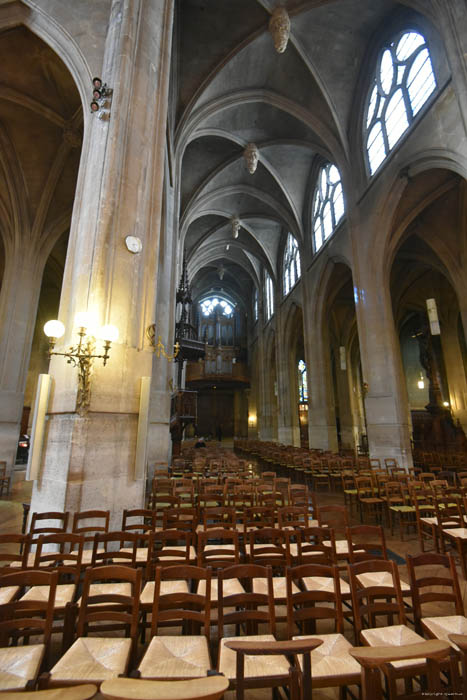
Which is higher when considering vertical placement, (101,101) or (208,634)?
(101,101)

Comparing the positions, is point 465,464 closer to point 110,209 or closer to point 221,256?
point 110,209

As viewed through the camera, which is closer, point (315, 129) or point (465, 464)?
point (465, 464)

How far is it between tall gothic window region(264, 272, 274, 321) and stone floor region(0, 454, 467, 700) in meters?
19.5

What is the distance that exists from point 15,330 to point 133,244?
870 centimetres

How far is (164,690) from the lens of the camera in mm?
1226

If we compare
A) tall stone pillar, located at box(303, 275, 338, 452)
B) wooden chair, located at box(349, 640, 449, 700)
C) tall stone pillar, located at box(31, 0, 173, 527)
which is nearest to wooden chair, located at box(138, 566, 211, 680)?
wooden chair, located at box(349, 640, 449, 700)

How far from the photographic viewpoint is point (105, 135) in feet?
19.5

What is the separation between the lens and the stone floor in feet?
7.49

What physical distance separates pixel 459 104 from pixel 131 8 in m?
7.53

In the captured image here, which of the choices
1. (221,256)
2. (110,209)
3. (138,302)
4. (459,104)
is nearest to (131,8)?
(110,209)

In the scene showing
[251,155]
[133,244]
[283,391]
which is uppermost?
[251,155]

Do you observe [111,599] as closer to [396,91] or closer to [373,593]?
[373,593]

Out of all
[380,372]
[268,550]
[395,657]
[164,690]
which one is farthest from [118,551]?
[380,372]

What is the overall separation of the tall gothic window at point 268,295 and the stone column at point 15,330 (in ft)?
58.9
